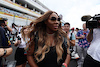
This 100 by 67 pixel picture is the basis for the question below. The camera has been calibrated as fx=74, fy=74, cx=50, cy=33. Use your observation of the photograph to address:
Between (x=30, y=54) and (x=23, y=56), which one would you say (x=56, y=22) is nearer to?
(x=30, y=54)

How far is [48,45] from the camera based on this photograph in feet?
4.08

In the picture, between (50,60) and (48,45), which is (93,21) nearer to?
(48,45)

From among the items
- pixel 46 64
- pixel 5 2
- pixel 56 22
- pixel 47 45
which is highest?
pixel 5 2

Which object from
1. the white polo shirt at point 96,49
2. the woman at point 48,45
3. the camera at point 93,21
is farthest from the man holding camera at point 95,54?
the woman at point 48,45

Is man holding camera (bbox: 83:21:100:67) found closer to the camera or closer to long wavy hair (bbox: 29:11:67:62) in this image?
the camera

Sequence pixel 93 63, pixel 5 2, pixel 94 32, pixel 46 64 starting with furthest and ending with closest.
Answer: pixel 5 2 < pixel 94 32 < pixel 93 63 < pixel 46 64

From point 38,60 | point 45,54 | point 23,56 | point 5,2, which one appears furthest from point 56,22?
point 5,2

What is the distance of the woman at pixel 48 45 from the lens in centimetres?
119

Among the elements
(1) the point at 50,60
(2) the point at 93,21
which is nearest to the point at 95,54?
(2) the point at 93,21

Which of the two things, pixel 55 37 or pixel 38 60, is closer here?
pixel 38 60

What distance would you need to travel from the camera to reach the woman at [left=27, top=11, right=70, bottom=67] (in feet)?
3.91

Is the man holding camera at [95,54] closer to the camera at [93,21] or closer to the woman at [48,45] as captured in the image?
the camera at [93,21]

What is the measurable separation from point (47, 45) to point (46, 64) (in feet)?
0.98

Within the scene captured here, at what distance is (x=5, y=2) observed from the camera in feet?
53.0
